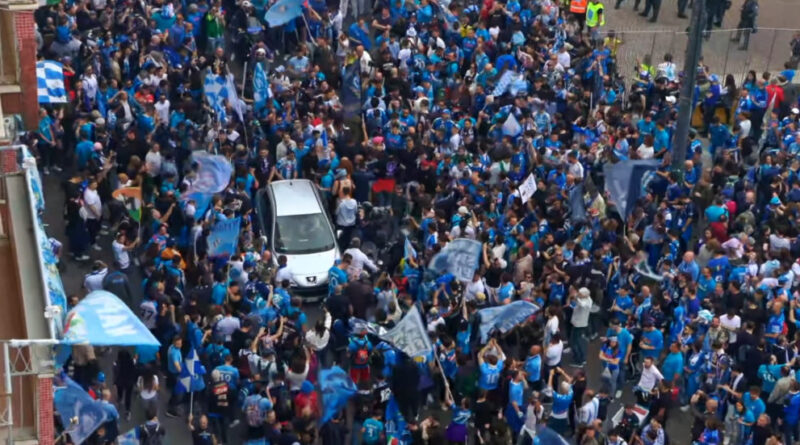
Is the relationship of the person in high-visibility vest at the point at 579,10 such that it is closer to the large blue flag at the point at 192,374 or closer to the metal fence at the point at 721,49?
the metal fence at the point at 721,49

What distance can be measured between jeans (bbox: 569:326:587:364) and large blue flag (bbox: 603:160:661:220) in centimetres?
323

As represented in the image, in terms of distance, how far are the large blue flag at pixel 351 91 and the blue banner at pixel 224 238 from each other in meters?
6.26

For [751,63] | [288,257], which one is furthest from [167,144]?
[751,63]

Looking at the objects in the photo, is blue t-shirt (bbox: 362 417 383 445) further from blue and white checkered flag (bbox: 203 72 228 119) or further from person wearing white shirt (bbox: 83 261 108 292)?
blue and white checkered flag (bbox: 203 72 228 119)

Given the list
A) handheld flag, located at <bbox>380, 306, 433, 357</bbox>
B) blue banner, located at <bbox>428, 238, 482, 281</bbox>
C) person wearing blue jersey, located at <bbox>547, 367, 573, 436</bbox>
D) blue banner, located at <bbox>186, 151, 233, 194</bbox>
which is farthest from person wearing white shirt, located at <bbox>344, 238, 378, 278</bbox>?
person wearing blue jersey, located at <bbox>547, 367, 573, 436</bbox>

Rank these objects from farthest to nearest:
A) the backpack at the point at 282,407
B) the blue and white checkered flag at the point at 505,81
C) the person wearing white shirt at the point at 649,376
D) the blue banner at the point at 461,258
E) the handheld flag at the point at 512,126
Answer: the blue and white checkered flag at the point at 505,81 < the handheld flag at the point at 512,126 < the blue banner at the point at 461,258 < the person wearing white shirt at the point at 649,376 < the backpack at the point at 282,407

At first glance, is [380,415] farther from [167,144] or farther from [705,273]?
[167,144]

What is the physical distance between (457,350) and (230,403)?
3.60 metres

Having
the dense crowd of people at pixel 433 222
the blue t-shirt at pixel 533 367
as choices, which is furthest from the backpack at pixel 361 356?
the blue t-shirt at pixel 533 367

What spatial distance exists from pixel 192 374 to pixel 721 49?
20.6 metres

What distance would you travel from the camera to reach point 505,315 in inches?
876

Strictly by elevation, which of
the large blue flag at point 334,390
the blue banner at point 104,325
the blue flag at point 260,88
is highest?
the blue banner at point 104,325

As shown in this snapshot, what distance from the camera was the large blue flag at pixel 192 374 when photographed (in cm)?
2122

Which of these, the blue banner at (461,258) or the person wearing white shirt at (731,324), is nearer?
the person wearing white shirt at (731,324)
